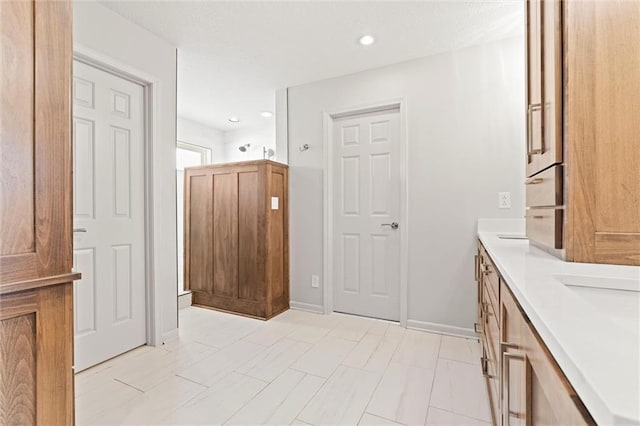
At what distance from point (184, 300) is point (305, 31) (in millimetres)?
2973

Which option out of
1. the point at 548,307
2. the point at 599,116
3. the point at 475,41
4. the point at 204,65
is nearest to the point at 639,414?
the point at 548,307

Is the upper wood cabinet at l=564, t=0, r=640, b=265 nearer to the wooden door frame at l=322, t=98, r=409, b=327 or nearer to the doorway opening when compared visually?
the wooden door frame at l=322, t=98, r=409, b=327

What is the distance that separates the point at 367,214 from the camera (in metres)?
3.03

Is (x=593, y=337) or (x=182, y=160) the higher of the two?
(x=182, y=160)

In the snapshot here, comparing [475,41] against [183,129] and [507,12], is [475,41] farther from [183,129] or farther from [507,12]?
[183,129]

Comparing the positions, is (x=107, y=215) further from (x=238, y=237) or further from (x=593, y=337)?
(x=593, y=337)

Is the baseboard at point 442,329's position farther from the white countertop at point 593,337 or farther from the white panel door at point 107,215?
the white panel door at point 107,215

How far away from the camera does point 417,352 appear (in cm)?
229

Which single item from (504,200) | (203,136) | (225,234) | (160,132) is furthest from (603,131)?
(203,136)

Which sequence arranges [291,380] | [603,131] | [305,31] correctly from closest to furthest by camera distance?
[603,131] < [291,380] < [305,31]

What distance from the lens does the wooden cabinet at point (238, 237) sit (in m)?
3.04

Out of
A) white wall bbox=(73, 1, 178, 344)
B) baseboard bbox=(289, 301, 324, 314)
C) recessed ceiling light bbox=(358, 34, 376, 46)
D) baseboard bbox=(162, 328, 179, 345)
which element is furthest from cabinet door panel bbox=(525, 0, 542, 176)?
baseboard bbox=(162, 328, 179, 345)

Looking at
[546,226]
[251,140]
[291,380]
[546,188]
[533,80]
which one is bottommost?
[291,380]

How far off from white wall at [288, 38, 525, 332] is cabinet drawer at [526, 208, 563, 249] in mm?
1150
